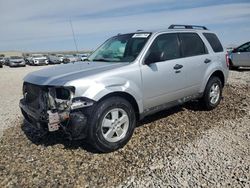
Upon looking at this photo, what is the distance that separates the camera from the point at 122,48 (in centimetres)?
512

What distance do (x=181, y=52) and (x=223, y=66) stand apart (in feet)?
5.21

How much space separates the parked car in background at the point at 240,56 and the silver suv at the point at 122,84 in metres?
9.39

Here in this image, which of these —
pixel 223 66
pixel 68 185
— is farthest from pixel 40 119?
pixel 223 66

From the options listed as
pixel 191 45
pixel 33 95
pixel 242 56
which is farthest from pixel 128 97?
pixel 242 56

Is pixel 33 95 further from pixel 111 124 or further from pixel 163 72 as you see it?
pixel 163 72

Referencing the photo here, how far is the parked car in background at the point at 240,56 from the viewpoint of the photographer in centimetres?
1450

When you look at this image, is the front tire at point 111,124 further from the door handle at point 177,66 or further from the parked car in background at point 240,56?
the parked car in background at point 240,56

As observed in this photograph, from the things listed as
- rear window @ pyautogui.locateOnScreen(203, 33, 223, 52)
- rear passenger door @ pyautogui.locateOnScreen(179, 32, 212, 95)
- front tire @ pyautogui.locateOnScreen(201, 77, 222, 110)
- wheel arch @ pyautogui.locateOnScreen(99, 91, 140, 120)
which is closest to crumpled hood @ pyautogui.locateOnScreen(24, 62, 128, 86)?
wheel arch @ pyautogui.locateOnScreen(99, 91, 140, 120)

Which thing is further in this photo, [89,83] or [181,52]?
[181,52]

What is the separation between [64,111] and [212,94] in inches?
150

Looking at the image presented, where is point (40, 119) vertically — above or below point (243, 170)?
above

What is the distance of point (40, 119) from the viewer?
396cm

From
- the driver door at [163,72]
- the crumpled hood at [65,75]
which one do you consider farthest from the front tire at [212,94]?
the crumpled hood at [65,75]

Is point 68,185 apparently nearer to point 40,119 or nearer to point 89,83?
point 40,119
